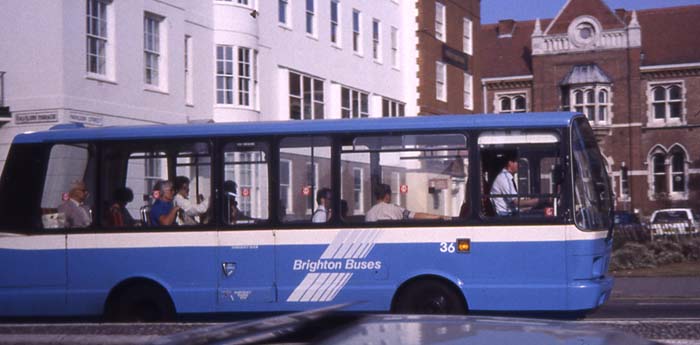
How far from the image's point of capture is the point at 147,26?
88.7 feet

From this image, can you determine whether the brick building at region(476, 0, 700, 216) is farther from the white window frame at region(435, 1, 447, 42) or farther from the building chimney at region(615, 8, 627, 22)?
the white window frame at region(435, 1, 447, 42)

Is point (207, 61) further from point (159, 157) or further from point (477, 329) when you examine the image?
point (477, 329)

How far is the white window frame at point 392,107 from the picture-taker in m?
42.0

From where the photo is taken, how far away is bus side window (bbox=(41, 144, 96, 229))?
13453 mm

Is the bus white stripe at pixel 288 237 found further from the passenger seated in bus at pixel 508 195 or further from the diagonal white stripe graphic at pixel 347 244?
the passenger seated in bus at pixel 508 195

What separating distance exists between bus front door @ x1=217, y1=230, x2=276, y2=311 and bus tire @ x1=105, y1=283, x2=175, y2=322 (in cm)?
77

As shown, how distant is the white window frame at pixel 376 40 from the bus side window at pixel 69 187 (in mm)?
28172

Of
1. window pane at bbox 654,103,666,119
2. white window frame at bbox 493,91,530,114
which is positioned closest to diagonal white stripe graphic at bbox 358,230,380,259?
window pane at bbox 654,103,666,119

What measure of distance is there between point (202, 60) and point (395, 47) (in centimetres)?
1538

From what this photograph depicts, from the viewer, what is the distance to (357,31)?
3966cm

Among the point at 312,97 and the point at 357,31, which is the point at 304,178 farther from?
the point at 357,31

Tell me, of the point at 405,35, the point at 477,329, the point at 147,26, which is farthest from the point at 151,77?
the point at 477,329

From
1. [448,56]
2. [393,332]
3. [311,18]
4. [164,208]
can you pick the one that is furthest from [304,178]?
[448,56]

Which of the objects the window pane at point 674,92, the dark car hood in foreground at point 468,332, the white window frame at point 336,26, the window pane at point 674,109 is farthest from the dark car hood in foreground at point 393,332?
the window pane at point 674,92
